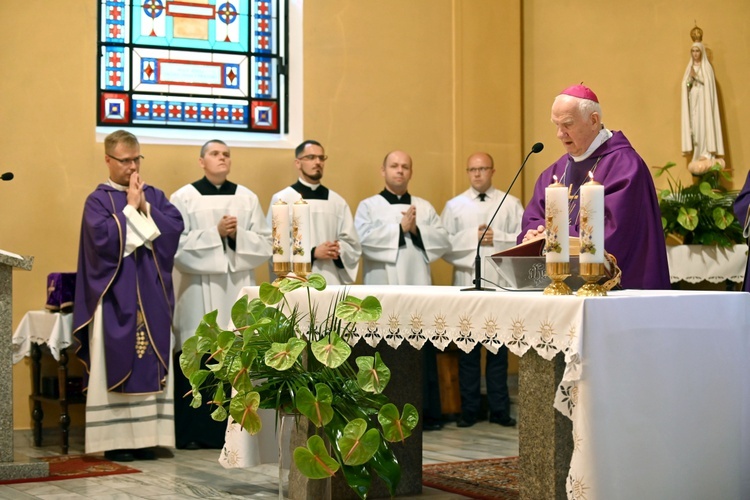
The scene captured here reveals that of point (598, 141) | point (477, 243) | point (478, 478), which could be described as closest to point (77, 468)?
point (478, 478)

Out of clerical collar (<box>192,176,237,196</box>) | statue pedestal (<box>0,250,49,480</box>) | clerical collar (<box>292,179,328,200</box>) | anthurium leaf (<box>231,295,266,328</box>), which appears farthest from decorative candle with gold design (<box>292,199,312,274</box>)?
clerical collar (<box>292,179,328,200</box>)

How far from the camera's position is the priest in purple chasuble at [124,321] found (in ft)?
22.1

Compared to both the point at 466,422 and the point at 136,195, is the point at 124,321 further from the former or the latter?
the point at 466,422

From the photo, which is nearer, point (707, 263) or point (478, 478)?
point (478, 478)

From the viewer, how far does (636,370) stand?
3.83 m

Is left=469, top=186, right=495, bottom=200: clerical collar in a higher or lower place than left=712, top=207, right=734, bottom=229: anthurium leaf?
higher

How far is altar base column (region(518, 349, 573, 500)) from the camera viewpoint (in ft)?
13.0

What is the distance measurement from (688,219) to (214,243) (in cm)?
324

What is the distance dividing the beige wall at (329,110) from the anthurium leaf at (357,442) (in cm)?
446

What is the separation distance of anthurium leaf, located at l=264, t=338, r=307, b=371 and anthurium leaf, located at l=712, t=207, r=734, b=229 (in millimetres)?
→ 4300

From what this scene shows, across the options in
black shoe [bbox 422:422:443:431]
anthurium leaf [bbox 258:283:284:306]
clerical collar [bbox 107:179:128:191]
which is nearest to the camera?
anthurium leaf [bbox 258:283:284:306]

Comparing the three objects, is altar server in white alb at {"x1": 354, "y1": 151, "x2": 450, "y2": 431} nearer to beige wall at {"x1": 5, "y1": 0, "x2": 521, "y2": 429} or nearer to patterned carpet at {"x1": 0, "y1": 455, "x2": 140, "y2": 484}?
beige wall at {"x1": 5, "y1": 0, "x2": 521, "y2": 429}

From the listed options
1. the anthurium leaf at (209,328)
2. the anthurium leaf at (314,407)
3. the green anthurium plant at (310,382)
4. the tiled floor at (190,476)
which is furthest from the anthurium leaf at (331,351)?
the tiled floor at (190,476)

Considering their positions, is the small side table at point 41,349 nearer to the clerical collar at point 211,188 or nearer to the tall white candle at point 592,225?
the clerical collar at point 211,188
